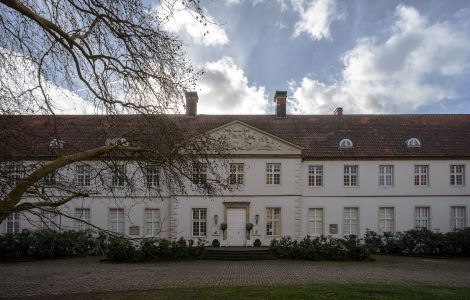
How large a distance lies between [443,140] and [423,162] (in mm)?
2202

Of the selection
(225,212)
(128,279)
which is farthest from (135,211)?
(128,279)

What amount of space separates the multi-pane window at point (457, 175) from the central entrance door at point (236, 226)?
40.2 ft

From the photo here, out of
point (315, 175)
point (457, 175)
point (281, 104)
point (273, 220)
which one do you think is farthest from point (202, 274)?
point (457, 175)

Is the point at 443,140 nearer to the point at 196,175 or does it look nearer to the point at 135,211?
the point at 135,211

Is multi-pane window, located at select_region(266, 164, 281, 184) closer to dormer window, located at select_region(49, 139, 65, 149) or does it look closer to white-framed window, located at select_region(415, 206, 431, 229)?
white-framed window, located at select_region(415, 206, 431, 229)

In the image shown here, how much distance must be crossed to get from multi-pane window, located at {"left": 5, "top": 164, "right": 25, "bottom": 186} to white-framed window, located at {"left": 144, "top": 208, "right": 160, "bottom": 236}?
19101 millimetres

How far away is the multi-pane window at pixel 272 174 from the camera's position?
26.9 meters

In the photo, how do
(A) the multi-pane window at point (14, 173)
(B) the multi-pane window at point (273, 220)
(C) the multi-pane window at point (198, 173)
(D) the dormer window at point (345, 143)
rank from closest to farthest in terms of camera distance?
(A) the multi-pane window at point (14, 173)
(C) the multi-pane window at point (198, 173)
(B) the multi-pane window at point (273, 220)
(D) the dormer window at point (345, 143)

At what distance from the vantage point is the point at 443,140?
93.6 feet

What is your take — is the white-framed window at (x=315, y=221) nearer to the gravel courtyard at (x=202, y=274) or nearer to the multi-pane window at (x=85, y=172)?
the gravel courtyard at (x=202, y=274)

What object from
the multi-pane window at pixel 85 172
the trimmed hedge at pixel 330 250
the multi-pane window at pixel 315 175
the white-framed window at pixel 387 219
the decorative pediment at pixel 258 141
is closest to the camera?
the multi-pane window at pixel 85 172

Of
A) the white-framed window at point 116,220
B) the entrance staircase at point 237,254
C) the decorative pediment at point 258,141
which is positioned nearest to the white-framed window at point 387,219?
the decorative pediment at point 258,141

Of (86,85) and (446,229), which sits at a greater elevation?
(86,85)

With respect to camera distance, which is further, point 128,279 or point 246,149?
point 246,149
